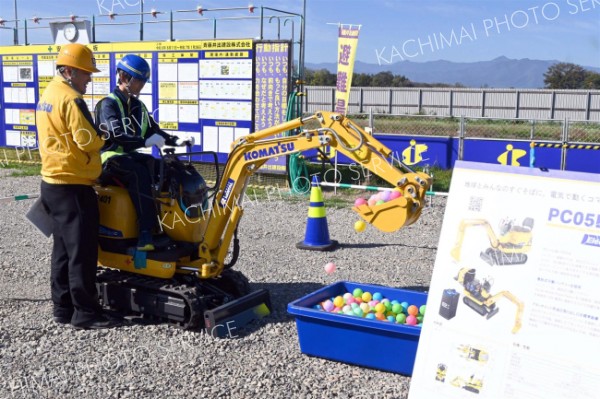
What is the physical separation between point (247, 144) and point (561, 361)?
3.50 metres

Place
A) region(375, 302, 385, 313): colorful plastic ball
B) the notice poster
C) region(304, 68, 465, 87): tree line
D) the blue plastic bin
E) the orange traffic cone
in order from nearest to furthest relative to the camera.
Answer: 1. the notice poster
2. the blue plastic bin
3. region(375, 302, 385, 313): colorful plastic ball
4. the orange traffic cone
5. region(304, 68, 465, 87): tree line

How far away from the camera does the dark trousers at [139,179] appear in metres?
5.84

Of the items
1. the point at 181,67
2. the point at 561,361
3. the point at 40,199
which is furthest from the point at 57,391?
the point at 181,67

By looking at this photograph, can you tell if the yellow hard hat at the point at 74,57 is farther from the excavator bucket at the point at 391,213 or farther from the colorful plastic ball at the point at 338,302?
the colorful plastic ball at the point at 338,302

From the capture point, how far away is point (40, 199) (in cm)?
588

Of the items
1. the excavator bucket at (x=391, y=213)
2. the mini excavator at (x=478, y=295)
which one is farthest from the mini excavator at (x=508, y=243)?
the excavator bucket at (x=391, y=213)

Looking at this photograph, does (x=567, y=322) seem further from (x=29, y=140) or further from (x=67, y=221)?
(x=29, y=140)

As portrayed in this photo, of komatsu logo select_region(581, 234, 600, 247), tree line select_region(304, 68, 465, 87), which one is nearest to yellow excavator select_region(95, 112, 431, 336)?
komatsu logo select_region(581, 234, 600, 247)

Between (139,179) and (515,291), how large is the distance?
3.67 m

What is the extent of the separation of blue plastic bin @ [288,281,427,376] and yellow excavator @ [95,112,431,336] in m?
0.88

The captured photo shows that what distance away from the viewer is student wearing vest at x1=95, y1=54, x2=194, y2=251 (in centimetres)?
575

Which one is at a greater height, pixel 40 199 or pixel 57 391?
pixel 40 199

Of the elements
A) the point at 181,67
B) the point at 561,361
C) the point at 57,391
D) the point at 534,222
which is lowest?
the point at 57,391

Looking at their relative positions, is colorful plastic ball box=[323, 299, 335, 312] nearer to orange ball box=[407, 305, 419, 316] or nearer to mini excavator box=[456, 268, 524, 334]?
orange ball box=[407, 305, 419, 316]
